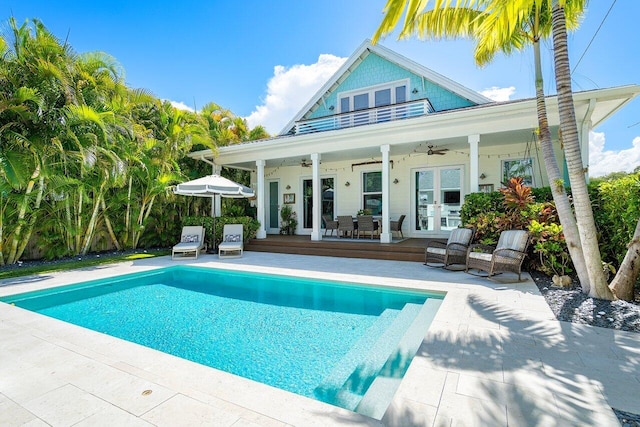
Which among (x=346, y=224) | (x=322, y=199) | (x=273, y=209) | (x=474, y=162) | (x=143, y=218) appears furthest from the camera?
(x=273, y=209)

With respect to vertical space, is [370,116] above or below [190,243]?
above

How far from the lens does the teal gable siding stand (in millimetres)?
12070

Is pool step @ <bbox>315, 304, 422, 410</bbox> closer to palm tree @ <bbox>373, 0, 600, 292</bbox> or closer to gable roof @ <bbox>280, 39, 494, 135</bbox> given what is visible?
palm tree @ <bbox>373, 0, 600, 292</bbox>

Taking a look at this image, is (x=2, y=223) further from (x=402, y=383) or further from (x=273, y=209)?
(x=402, y=383)

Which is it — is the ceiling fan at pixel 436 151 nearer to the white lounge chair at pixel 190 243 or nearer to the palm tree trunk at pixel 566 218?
the palm tree trunk at pixel 566 218

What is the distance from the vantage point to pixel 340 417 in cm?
220

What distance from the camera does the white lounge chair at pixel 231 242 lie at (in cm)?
1007

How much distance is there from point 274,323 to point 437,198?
870 cm

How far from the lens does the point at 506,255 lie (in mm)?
6309

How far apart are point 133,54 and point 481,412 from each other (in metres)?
14.1

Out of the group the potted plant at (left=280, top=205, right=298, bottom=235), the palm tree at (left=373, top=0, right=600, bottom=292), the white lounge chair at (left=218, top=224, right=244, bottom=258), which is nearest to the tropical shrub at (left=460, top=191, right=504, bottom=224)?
the palm tree at (left=373, top=0, right=600, bottom=292)

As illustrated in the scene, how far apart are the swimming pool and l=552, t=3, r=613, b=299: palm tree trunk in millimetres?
2327

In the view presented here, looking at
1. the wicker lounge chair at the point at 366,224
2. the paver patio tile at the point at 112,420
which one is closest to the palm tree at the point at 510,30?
the paver patio tile at the point at 112,420

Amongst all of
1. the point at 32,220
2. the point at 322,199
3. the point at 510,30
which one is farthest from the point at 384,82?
the point at 32,220
